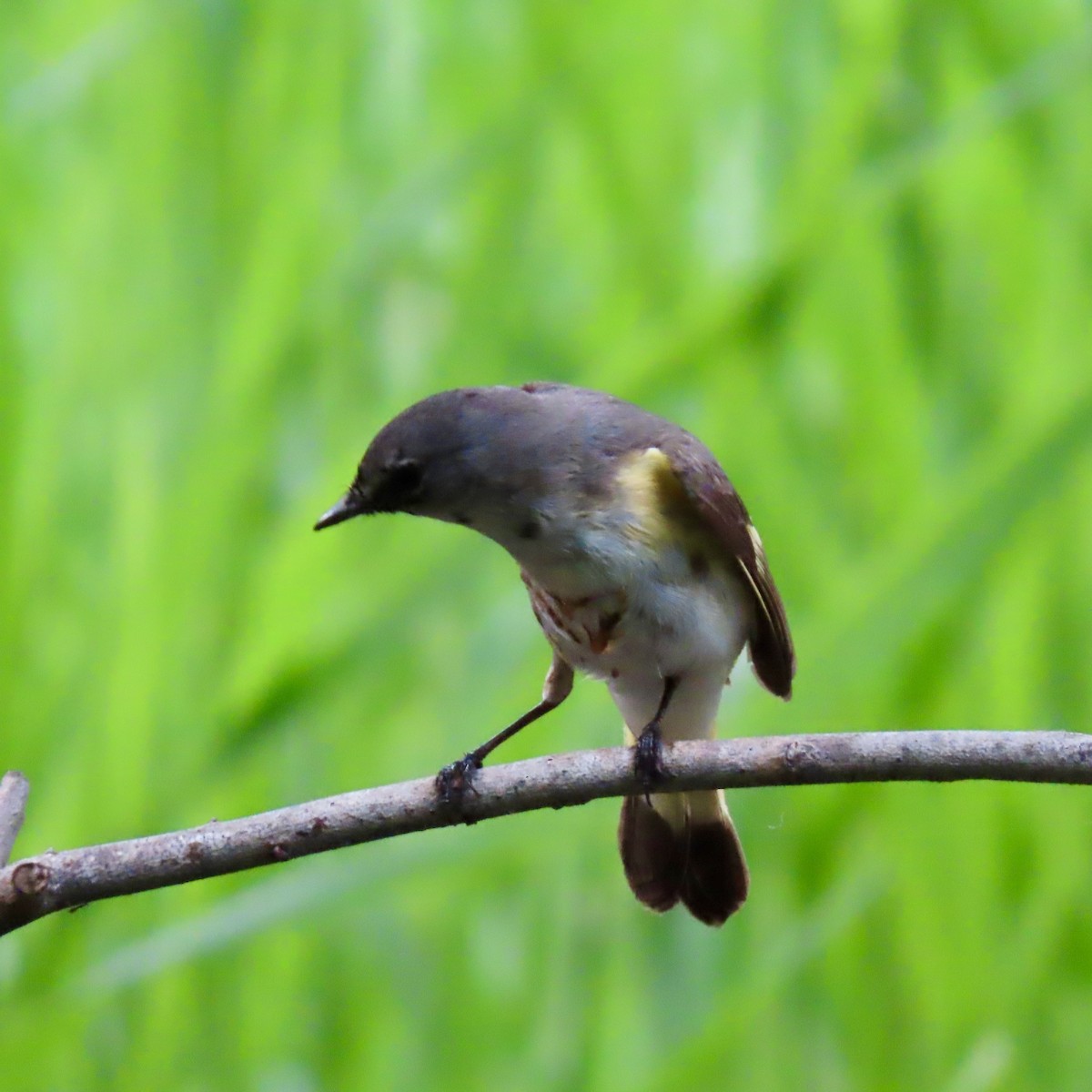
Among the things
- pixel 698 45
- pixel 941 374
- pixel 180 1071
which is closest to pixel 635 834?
pixel 180 1071

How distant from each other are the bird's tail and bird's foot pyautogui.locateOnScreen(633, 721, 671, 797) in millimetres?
394

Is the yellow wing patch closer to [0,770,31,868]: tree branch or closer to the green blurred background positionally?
[0,770,31,868]: tree branch

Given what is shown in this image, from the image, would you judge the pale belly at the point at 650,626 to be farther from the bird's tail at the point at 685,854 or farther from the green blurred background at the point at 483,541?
the green blurred background at the point at 483,541

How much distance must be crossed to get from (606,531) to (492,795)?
357 millimetres

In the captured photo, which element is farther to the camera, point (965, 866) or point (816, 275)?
point (816, 275)

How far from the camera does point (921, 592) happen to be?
245 centimetres

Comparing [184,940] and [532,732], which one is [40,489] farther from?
[532,732]

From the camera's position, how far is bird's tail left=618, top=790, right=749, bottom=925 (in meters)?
1.75

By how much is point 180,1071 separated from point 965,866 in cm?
138

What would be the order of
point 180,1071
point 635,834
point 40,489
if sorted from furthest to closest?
1. point 40,489
2. point 180,1071
3. point 635,834

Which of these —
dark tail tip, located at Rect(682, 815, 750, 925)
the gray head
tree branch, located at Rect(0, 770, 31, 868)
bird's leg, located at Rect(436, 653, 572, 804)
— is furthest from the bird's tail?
tree branch, located at Rect(0, 770, 31, 868)

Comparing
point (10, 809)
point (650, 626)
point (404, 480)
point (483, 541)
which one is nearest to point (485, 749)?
point (650, 626)

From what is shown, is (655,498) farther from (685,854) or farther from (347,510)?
(685,854)

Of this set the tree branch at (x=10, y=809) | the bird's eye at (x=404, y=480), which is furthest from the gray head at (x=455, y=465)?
the tree branch at (x=10, y=809)
